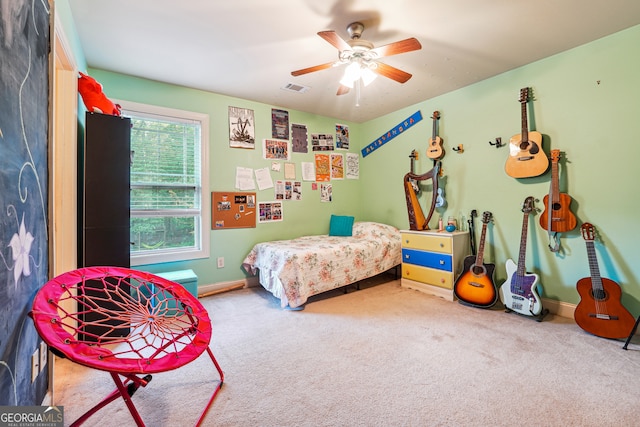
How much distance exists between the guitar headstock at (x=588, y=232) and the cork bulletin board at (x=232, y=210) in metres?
3.21

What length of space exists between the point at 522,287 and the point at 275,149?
3042 millimetres

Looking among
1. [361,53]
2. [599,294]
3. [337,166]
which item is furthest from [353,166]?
[599,294]

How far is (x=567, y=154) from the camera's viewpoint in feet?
8.07

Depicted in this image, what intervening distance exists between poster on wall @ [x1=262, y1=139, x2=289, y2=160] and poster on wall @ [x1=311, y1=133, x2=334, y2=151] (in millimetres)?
433

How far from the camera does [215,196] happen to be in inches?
128

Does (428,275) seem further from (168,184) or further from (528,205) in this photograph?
(168,184)

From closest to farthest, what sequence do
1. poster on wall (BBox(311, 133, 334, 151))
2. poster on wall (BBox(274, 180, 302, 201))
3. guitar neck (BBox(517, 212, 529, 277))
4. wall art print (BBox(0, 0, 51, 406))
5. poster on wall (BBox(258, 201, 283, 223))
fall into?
wall art print (BBox(0, 0, 51, 406)), guitar neck (BBox(517, 212, 529, 277)), poster on wall (BBox(258, 201, 283, 223)), poster on wall (BBox(274, 180, 302, 201)), poster on wall (BBox(311, 133, 334, 151))

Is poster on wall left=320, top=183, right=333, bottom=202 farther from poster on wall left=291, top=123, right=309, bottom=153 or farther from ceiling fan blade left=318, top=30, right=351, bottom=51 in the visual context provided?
ceiling fan blade left=318, top=30, right=351, bottom=51

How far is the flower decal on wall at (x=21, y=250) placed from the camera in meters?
0.99

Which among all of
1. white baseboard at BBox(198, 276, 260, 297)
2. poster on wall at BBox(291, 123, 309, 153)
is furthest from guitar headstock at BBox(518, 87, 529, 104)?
white baseboard at BBox(198, 276, 260, 297)

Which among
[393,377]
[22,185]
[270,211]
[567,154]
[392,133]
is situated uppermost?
[392,133]

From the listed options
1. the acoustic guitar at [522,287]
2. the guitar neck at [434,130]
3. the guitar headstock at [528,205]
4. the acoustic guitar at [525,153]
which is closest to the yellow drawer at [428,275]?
the acoustic guitar at [522,287]

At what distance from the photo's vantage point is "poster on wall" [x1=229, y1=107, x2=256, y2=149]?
338cm

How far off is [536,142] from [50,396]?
3813 millimetres
